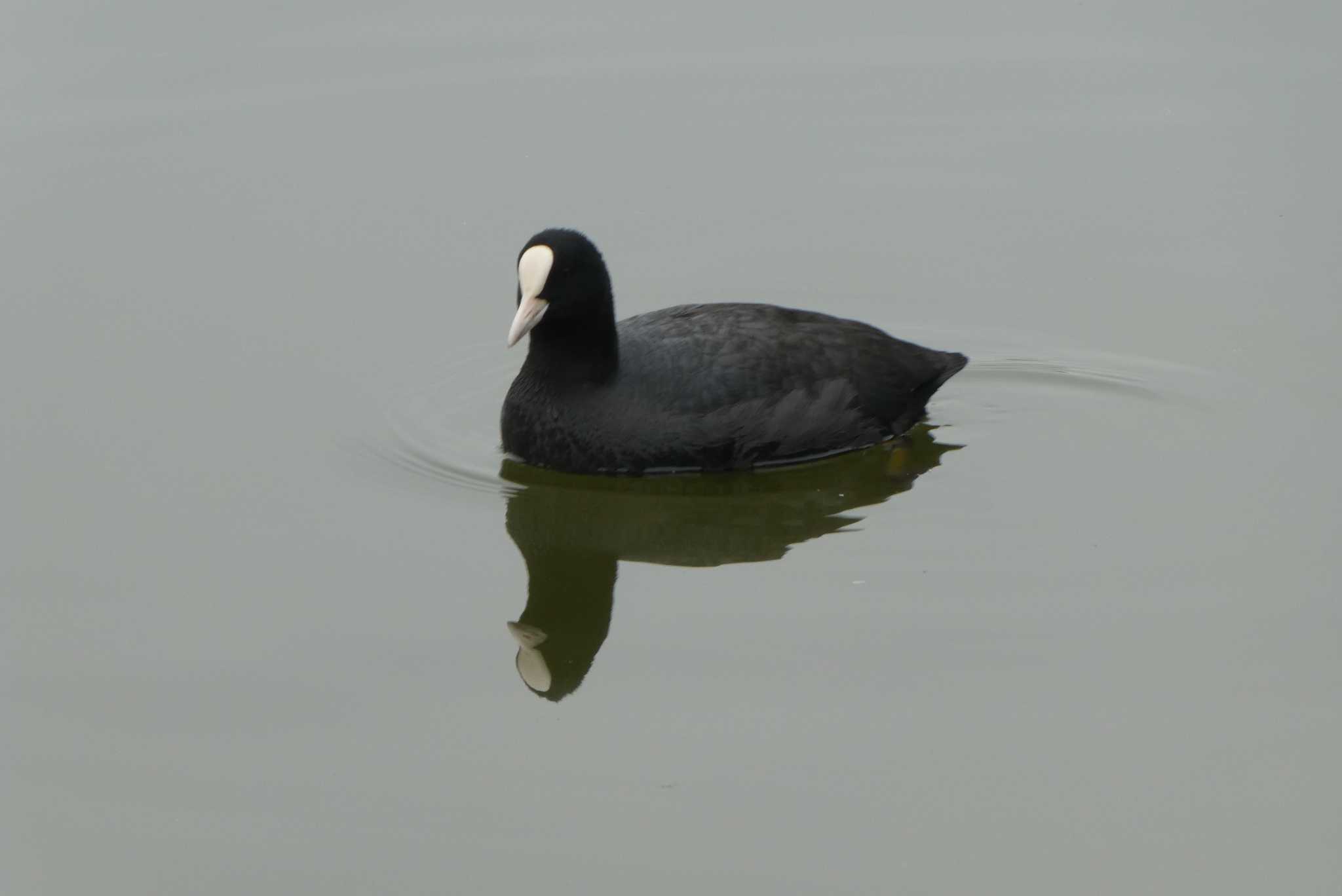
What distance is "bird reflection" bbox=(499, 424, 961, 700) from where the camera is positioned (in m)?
6.74

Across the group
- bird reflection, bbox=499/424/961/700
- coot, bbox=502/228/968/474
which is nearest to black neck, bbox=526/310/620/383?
coot, bbox=502/228/968/474

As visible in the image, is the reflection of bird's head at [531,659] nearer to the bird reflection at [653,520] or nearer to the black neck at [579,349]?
the bird reflection at [653,520]

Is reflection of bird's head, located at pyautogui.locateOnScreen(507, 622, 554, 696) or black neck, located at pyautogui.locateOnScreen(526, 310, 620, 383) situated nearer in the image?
reflection of bird's head, located at pyautogui.locateOnScreen(507, 622, 554, 696)

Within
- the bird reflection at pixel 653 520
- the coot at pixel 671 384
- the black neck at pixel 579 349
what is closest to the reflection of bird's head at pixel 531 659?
the bird reflection at pixel 653 520

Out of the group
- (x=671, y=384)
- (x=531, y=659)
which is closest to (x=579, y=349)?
(x=671, y=384)

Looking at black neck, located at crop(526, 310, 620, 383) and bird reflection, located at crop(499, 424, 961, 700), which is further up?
black neck, located at crop(526, 310, 620, 383)

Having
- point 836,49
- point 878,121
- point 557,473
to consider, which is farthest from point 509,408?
point 836,49

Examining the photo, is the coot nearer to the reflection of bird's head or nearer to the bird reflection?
the bird reflection

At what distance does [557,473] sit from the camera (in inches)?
298

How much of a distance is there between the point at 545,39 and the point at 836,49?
1555mm

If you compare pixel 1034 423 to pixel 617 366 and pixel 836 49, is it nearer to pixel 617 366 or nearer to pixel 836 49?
pixel 617 366

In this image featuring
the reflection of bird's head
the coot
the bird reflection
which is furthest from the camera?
the coot

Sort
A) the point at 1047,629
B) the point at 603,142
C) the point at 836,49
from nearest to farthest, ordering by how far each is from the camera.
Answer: the point at 1047,629 < the point at 603,142 < the point at 836,49

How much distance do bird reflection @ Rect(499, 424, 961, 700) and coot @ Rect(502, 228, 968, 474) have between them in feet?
0.31
